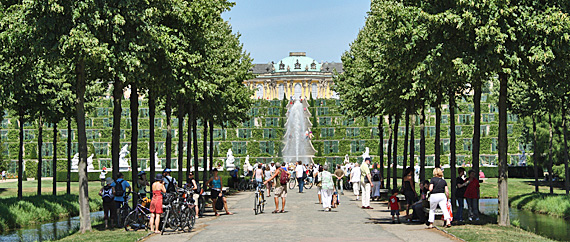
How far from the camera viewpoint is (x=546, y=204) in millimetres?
34594

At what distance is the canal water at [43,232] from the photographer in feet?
80.8

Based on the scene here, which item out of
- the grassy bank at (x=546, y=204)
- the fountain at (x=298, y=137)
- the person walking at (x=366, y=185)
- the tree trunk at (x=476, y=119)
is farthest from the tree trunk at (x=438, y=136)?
the fountain at (x=298, y=137)

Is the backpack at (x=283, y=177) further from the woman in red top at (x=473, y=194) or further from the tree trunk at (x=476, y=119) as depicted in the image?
the woman in red top at (x=473, y=194)

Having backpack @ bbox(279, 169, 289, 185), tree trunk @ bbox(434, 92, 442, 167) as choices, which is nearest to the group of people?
backpack @ bbox(279, 169, 289, 185)

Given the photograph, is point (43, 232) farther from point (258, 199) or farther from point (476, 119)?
point (476, 119)

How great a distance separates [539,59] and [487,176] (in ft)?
189

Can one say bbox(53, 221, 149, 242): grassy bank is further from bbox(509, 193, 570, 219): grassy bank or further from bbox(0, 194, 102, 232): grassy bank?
bbox(509, 193, 570, 219): grassy bank

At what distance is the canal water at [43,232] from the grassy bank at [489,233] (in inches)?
501

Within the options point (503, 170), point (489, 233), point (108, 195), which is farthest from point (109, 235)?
point (503, 170)

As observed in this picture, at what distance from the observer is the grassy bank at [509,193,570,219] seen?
32.8m

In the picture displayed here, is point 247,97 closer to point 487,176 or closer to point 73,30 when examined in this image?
point 73,30

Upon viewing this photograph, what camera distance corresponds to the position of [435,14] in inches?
843

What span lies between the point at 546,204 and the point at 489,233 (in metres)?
16.6

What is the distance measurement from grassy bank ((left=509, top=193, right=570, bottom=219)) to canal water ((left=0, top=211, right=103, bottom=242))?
71.2 ft
